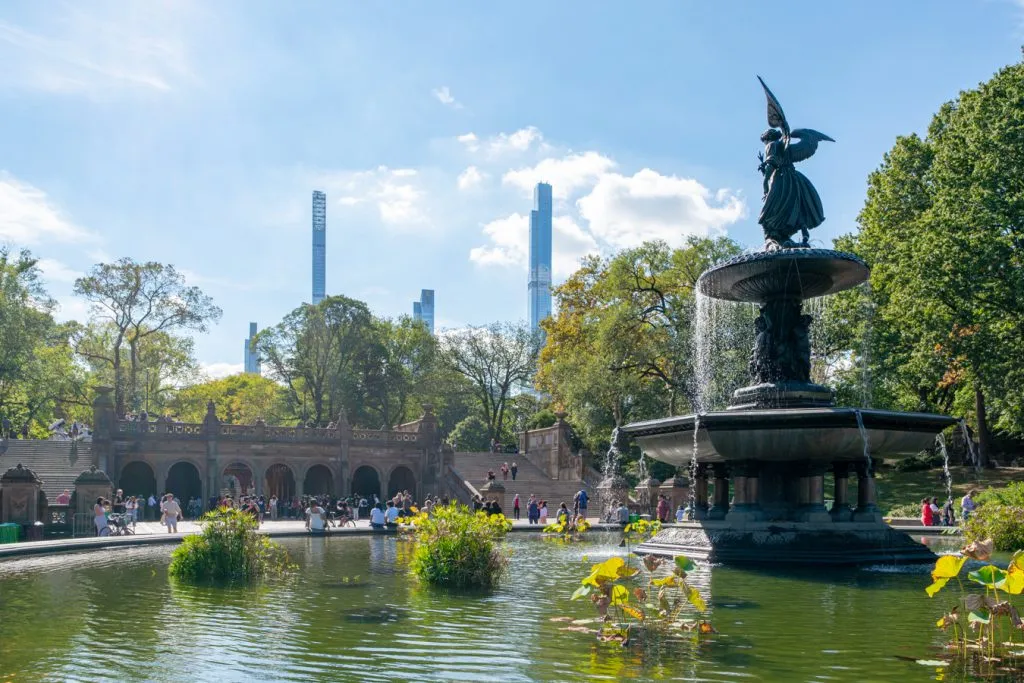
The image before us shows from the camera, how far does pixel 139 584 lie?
12.5m

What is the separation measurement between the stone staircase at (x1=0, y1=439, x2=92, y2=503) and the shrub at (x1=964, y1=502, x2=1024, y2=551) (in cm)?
3372

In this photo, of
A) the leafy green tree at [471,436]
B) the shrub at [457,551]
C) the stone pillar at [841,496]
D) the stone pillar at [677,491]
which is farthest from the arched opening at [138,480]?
the shrub at [457,551]

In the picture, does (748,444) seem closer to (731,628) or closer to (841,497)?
(841,497)

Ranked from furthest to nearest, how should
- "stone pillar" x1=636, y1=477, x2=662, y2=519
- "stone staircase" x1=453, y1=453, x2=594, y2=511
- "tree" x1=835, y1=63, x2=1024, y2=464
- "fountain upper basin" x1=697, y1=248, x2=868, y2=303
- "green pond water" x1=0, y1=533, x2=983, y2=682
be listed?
"stone staircase" x1=453, y1=453, x2=594, y2=511 → "stone pillar" x1=636, y1=477, x2=662, y2=519 → "tree" x1=835, y1=63, x2=1024, y2=464 → "fountain upper basin" x1=697, y1=248, x2=868, y2=303 → "green pond water" x1=0, y1=533, x2=983, y2=682

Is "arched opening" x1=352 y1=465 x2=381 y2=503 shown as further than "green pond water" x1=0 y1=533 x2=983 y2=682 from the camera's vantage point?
Yes

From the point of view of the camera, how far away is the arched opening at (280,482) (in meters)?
55.5

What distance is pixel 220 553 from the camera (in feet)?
41.5

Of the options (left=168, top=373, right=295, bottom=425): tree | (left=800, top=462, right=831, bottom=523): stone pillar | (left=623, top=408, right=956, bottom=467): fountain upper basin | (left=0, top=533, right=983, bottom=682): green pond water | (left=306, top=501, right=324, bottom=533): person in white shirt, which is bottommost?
(left=306, top=501, right=324, bottom=533): person in white shirt

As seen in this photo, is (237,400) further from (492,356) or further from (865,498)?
(865,498)

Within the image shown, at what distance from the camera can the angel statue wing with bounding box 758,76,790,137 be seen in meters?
17.1

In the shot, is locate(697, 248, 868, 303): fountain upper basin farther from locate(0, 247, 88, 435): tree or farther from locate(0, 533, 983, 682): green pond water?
locate(0, 247, 88, 435): tree

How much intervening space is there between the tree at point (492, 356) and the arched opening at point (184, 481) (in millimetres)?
23450

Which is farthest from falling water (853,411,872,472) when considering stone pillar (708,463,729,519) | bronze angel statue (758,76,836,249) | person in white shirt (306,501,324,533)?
person in white shirt (306,501,324,533)

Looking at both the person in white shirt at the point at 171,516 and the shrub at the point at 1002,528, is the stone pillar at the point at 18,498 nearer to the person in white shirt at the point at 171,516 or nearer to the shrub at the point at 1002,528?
the person in white shirt at the point at 171,516
